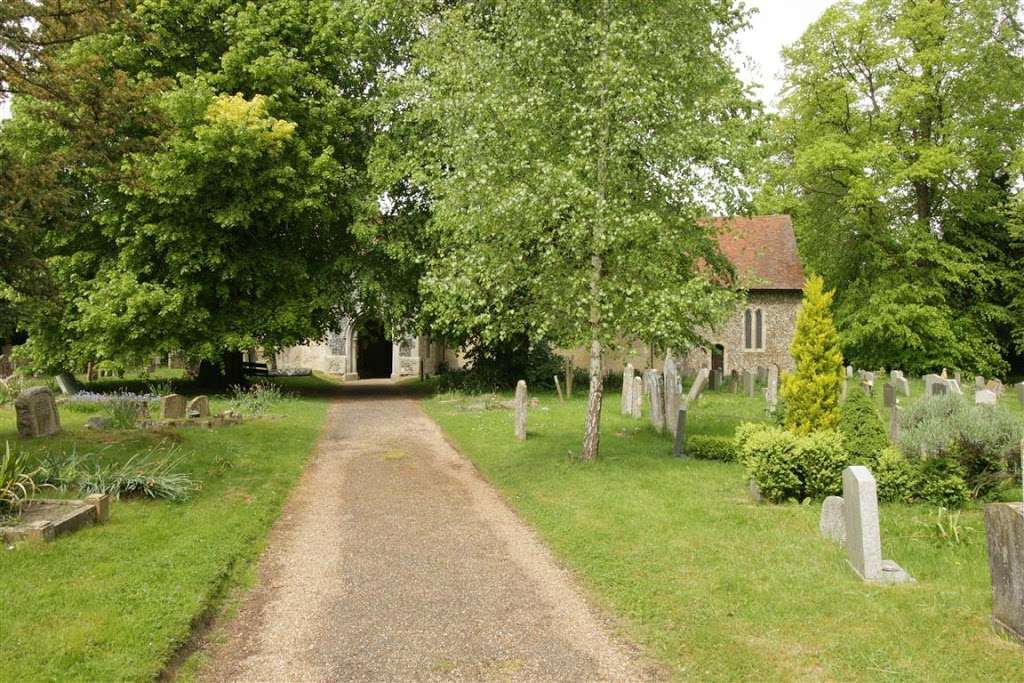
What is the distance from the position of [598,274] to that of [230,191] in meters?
15.8

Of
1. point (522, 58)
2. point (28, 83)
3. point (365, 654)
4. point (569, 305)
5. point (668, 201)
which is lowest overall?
point (365, 654)

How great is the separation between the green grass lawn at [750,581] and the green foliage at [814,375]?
1.61 metres

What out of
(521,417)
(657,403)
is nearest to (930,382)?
(657,403)

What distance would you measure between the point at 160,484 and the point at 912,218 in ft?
109

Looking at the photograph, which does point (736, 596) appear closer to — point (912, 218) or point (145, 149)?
point (145, 149)

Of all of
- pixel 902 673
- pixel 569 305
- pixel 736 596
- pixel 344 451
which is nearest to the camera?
pixel 902 673

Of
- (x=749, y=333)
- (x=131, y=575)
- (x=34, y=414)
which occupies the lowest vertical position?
(x=131, y=575)

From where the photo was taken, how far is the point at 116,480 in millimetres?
10391

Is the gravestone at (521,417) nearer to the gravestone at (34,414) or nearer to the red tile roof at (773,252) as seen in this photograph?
the gravestone at (34,414)

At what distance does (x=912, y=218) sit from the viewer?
34844 millimetres

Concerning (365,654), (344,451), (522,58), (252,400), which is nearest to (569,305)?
(522,58)

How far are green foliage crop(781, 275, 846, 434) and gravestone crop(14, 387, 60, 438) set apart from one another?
12815 millimetres

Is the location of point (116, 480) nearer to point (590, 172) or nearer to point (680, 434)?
point (590, 172)

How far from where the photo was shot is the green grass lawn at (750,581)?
224 inches
